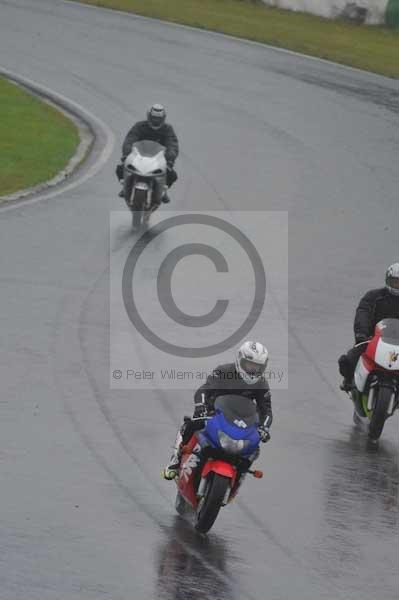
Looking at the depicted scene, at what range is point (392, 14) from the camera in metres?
37.8

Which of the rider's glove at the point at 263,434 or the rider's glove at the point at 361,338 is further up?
the rider's glove at the point at 263,434

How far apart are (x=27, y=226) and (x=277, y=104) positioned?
1165 centimetres

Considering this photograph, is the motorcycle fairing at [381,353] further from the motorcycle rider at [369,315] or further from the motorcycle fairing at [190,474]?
the motorcycle fairing at [190,474]

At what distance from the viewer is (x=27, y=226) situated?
19781 mm

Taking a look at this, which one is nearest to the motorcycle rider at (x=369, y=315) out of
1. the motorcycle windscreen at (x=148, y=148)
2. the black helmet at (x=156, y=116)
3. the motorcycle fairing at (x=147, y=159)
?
the motorcycle fairing at (x=147, y=159)

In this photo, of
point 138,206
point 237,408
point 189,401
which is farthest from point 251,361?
point 138,206

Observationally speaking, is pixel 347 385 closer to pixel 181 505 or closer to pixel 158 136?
pixel 181 505

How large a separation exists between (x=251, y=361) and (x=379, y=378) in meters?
2.81

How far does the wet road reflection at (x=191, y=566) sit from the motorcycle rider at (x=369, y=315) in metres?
3.49

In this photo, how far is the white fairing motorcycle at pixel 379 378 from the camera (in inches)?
509

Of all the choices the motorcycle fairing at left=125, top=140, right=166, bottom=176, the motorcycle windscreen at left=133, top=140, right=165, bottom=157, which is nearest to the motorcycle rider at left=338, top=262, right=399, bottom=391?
the motorcycle fairing at left=125, top=140, right=166, bottom=176

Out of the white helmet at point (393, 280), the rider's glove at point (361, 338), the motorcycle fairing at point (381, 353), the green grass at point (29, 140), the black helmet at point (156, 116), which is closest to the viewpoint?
the motorcycle fairing at point (381, 353)

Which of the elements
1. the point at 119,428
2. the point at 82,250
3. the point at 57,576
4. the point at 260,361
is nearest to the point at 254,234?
the point at 82,250

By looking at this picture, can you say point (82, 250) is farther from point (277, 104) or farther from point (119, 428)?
point (277, 104)
